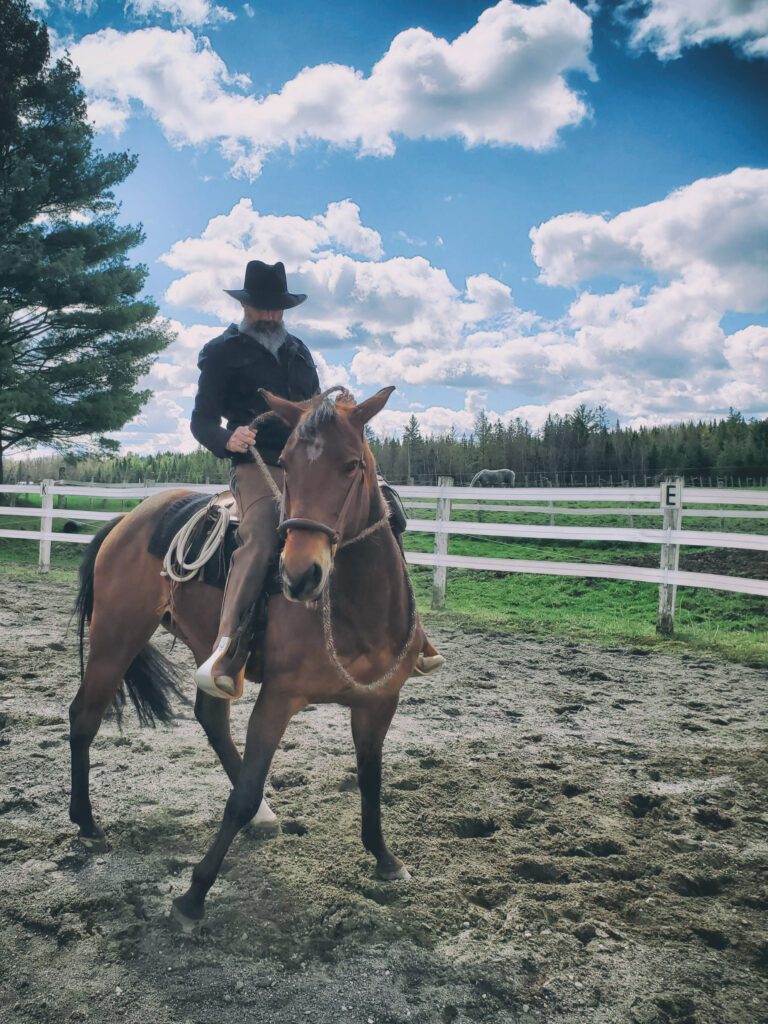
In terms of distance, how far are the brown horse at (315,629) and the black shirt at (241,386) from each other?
590 mm

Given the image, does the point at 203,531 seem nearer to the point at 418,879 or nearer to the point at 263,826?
the point at 263,826

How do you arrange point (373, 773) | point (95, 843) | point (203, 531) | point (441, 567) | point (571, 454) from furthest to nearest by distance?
point (571, 454), point (441, 567), point (203, 531), point (95, 843), point (373, 773)

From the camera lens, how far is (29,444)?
19000 mm

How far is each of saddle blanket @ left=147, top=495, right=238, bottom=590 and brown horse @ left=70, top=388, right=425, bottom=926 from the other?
98mm

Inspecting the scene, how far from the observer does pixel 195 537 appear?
329 cm

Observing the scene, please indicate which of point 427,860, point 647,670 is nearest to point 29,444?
point 647,670

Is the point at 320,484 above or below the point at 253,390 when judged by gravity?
below

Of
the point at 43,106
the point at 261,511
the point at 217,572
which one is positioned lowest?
the point at 217,572

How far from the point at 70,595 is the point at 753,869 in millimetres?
9621

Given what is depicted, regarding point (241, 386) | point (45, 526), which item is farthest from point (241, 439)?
point (45, 526)

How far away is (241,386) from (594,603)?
8362 mm

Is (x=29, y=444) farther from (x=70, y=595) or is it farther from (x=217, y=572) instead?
(x=217, y=572)

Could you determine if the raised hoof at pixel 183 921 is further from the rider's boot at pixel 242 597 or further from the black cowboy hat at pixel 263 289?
the black cowboy hat at pixel 263 289

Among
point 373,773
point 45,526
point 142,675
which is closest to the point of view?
point 373,773
